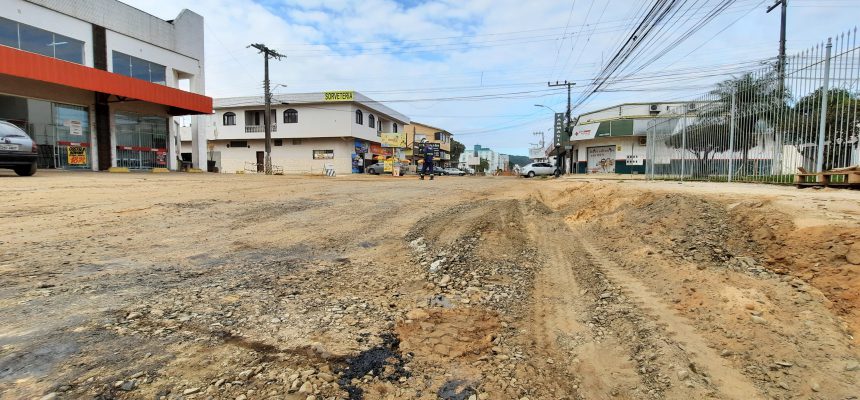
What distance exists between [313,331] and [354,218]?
14.9 ft

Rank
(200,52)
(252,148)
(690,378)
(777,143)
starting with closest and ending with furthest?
(690,378) < (777,143) < (200,52) < (252,148)

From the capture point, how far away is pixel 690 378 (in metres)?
2.60

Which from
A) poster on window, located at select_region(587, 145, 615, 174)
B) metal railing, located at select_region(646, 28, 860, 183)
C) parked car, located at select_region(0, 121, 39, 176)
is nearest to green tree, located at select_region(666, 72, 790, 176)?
metal railing, located at select_region(646, 28, 860, 183)

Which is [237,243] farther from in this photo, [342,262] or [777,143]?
[777,143]

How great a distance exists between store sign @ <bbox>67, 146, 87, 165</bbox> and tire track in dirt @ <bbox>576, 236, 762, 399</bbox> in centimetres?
2402

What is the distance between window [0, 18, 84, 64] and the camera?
1680 cm

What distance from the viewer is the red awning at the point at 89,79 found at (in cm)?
1548

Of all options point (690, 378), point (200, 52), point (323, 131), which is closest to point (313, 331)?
point (690, 378)

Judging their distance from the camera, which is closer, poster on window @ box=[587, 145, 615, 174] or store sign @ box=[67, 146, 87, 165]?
store sign @ box=[67, 146, 87, 165]

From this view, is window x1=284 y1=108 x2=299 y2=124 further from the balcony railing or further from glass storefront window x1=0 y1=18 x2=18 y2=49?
glass storefront window x1=0 y1=18 x2=18 y2=49

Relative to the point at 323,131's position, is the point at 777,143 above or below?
below

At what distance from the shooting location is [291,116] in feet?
133

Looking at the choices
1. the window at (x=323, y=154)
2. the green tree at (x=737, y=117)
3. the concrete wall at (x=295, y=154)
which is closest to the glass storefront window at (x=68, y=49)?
the concrete wall at (x=295, y=154)

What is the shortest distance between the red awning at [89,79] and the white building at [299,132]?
51.9 ft
